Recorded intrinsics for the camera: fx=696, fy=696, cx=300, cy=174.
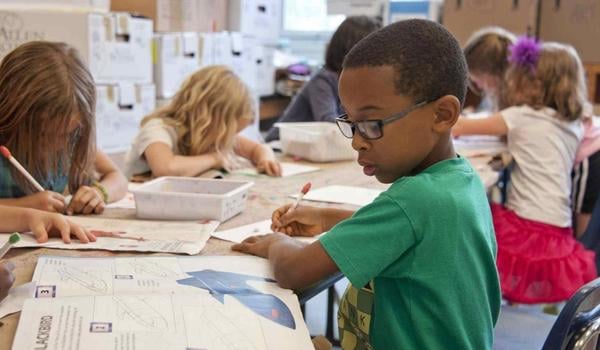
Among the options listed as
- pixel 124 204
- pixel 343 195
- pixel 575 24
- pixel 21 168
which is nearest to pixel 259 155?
pixel 343 195

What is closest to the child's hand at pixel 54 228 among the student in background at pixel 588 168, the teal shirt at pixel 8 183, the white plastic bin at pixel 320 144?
the teal shirt at pixel 8 183

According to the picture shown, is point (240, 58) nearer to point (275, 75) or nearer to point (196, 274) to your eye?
point (275, 75)

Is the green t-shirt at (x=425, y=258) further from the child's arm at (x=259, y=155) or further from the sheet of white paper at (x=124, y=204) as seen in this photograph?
the child's arm at (x=259, y=155)

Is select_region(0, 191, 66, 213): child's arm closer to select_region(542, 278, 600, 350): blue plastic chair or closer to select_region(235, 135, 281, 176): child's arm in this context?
select_region(235, 135, 281, 176): child's arm

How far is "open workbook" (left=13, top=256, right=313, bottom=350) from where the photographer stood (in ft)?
2.61

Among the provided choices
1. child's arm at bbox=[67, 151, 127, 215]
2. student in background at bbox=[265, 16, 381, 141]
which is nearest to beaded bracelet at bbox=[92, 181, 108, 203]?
child's arm at bbox=[67, 151, 127, 215]

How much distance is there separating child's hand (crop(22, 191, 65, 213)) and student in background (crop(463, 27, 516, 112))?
187 centimetres

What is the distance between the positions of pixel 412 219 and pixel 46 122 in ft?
2.83

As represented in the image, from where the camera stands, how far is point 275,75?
4480mm

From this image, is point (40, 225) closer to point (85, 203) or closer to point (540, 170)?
point (85, 203)

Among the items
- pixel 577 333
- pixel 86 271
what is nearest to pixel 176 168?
pixel 86 271

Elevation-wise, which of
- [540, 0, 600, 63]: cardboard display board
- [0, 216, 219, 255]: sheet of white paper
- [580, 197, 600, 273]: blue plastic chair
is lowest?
[580, 197, 600, 273]: blue plastic chair

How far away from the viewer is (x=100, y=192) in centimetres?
155

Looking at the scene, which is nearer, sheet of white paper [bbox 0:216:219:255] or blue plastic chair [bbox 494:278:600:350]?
blue plastic chair [bbox 494:278:600:350]
